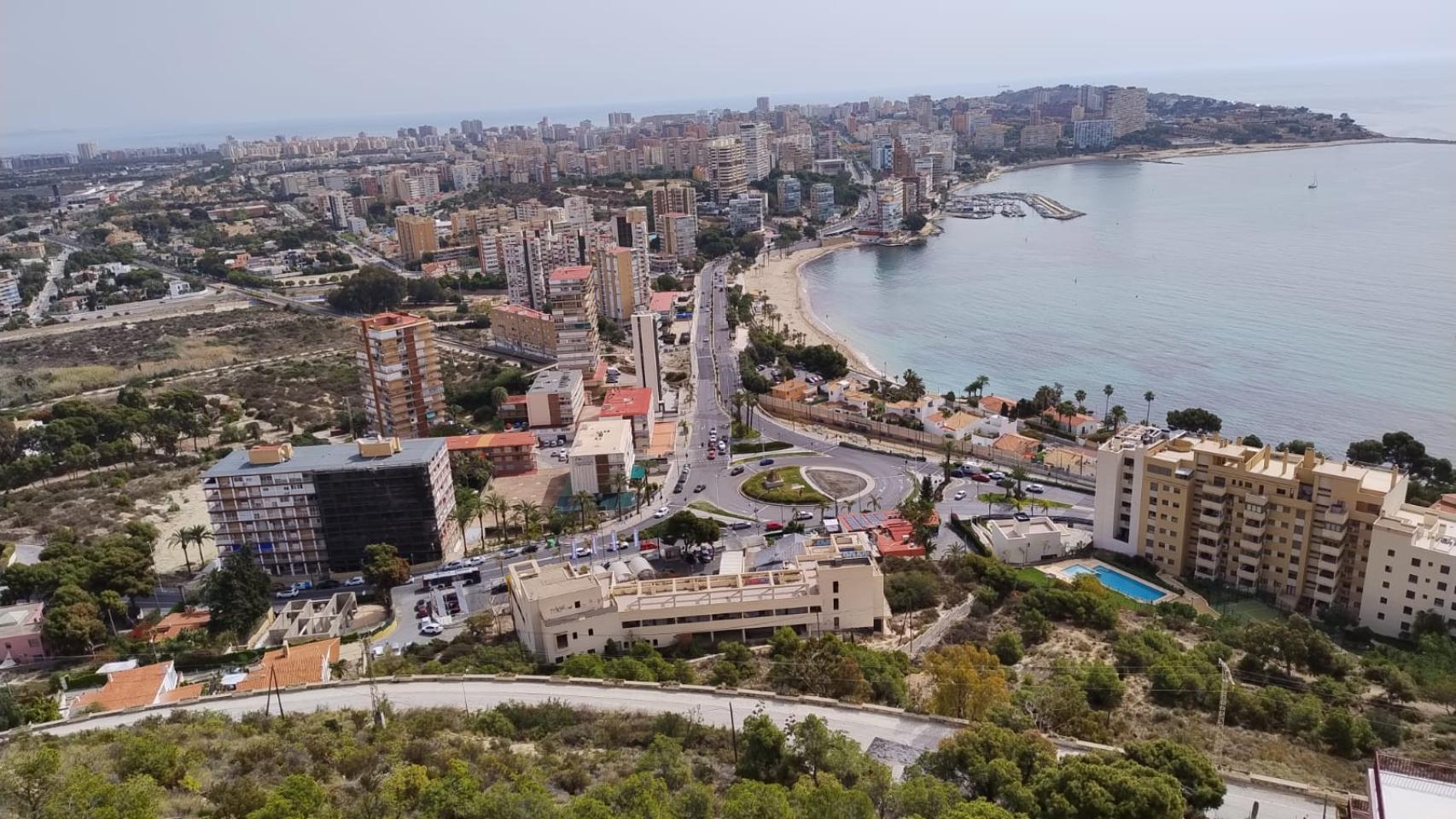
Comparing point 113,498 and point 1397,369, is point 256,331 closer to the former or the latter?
point 113,498

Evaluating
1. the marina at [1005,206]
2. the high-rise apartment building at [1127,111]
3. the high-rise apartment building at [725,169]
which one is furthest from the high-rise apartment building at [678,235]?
the high-rise apartment building at [1127,111]

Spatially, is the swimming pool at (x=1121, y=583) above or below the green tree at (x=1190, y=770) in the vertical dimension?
below

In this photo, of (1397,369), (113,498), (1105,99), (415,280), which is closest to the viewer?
(113,498)

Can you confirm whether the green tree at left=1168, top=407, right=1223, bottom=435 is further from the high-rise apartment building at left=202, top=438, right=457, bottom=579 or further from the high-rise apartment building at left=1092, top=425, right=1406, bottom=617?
the high-rise apartment building at left=202, top=438, right=457, bottom=579

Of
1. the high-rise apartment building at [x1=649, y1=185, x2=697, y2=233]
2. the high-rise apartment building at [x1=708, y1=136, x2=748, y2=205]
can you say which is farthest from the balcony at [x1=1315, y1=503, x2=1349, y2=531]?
the high-rise apartment building at [x1=708, y1=136, x2=748, y2=205]

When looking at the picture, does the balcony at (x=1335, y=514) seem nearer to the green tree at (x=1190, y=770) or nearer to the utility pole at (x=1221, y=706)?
the utility pole at (x=1221, y=706)

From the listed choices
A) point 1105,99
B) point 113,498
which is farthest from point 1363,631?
point 1105,99

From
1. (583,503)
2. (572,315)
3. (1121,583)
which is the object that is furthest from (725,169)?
(1121,583)
